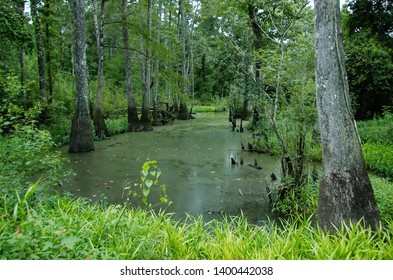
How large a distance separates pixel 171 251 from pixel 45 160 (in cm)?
221

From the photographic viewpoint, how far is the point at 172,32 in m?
23.5

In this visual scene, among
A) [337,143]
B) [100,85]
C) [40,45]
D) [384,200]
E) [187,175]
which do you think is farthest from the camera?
[100,85]

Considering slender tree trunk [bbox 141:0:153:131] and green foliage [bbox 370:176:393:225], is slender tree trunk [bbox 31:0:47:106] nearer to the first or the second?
slender tree trunk [bbox 141:0:153:131]

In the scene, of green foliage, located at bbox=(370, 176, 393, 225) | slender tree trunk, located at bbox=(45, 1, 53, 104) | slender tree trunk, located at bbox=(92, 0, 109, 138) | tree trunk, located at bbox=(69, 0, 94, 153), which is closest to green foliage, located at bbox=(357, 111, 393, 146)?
green foliage, located at bbox=(370, 176, 393, 225)

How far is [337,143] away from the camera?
338 centimetres

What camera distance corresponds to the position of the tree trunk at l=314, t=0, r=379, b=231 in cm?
329

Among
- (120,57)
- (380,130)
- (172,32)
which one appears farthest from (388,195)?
(120,57)

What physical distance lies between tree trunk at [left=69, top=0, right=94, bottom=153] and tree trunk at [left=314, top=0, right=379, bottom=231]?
25.6 feet

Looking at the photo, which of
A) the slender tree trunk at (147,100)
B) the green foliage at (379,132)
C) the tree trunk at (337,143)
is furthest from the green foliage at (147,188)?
the slender tree trunk at (147,100)

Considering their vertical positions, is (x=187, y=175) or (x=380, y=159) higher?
(x=380, y=159)

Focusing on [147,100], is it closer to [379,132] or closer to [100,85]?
[100,85]

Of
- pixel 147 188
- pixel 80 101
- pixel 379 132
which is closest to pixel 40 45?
pixel 80 101

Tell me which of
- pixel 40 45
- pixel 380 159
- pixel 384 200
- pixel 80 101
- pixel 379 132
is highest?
pixel 40 45

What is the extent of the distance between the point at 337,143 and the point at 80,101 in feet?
26.8
